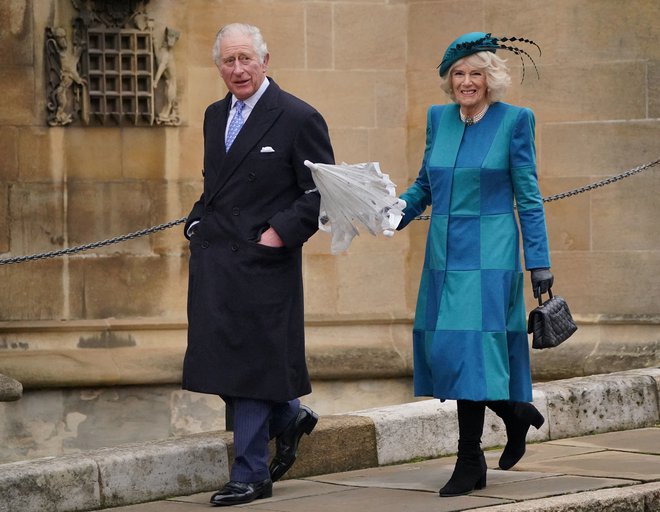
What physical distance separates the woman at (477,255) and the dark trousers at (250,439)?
62cm

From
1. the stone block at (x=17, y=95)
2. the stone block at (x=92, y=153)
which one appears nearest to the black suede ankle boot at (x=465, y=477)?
A: the stone block at (x=92, y=153)

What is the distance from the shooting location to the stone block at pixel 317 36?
9.91 m

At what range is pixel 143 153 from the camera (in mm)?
9719

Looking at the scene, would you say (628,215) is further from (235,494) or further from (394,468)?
(235,494)

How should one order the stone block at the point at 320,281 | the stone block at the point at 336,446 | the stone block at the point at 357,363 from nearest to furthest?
the stone block at the point at 336,446
the stone block at the point at 357,363
the stone block at the point at 320,281

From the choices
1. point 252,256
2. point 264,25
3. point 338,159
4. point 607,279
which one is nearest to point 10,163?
point 264,25

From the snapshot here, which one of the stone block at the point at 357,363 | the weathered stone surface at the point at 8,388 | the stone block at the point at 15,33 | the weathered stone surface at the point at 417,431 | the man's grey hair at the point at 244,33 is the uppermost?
the stone block at the point at 15,33

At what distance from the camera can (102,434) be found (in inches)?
379

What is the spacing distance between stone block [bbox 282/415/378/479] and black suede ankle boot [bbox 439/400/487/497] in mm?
808

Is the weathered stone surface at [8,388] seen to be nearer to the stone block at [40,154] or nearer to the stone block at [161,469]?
the stone block at [161,469]

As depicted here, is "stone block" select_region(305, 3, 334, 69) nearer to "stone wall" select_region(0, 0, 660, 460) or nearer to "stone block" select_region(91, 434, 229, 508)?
"stone wall" select_region(0, 0, 660, 460)

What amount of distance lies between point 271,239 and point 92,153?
3.78 meters

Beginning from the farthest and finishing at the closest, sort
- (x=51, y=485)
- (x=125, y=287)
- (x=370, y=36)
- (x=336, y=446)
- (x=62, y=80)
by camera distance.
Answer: (x=370, y=36) < (x=125, y=287) < (x=62, y=80) < (x=336, y=446) < (x=51, y=485)

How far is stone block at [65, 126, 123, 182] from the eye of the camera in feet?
31.6
